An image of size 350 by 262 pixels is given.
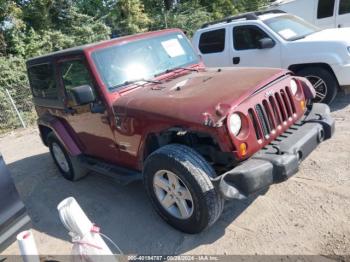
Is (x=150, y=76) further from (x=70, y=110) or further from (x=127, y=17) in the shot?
(x=127, y=17)

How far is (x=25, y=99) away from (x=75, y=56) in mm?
7696

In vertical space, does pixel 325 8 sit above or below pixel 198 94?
below

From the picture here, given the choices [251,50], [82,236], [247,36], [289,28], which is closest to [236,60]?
[251,50]

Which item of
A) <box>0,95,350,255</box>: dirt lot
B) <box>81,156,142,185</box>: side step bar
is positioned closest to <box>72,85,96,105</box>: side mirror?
<box>81,156,142,185</box>: side step bar

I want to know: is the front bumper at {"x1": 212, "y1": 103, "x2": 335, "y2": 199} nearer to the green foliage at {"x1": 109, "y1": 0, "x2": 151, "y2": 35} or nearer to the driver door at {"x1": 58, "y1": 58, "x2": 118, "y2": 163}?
the driver door at {"x1": 58, "y1": 58, "x2": 118, "y2": 163}

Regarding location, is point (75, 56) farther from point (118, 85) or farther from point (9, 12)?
point (9, 12)

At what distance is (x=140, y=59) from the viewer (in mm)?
4246

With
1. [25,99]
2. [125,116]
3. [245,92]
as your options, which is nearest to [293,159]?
[245,92]

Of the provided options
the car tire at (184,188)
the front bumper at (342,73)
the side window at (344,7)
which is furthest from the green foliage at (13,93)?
the side window at (344,7)

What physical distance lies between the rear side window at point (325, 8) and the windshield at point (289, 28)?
3.30 metres

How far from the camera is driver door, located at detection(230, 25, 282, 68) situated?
6742 mm

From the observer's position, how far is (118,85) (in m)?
4.03

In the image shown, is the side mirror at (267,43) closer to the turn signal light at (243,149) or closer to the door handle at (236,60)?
the door handle at (236,60)

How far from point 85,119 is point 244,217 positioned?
226cm
